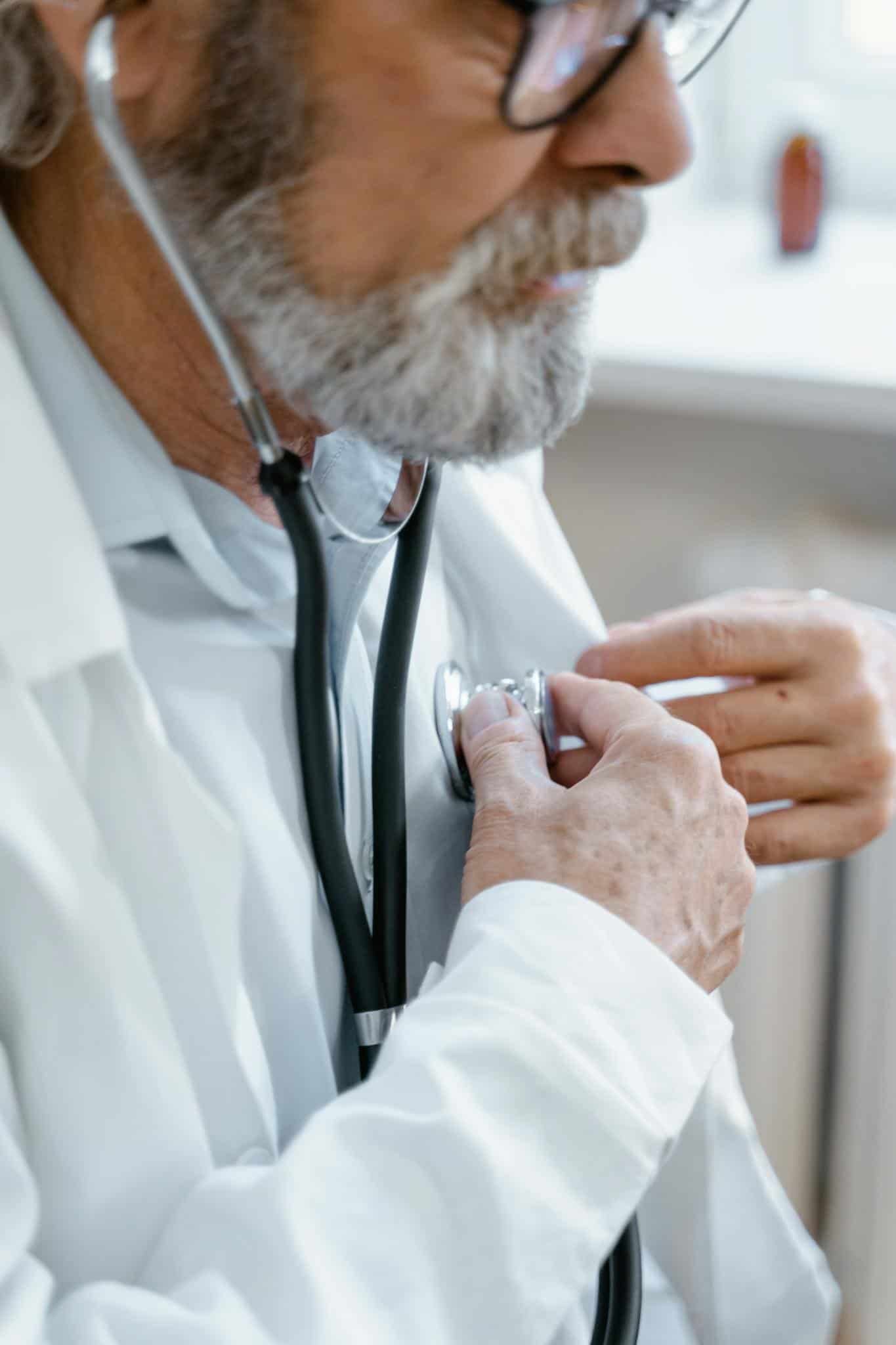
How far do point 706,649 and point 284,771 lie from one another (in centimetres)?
30

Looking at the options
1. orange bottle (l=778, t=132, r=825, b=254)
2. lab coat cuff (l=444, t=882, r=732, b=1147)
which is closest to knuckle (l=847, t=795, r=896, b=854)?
lab coat cuff (l=444, t=882, r=732, b=1147)

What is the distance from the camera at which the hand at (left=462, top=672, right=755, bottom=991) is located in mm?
735

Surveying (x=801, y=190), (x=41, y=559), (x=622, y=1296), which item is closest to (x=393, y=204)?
(x=41, y=559)

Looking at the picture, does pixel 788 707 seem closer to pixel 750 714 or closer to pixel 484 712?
pixel 750 714

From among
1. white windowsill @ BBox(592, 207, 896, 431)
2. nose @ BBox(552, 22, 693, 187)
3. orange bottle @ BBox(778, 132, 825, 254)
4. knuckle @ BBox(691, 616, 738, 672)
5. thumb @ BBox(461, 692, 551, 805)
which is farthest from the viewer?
orange bottle @ BBox(778, 132, 825, 254)

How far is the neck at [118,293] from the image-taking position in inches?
29.4

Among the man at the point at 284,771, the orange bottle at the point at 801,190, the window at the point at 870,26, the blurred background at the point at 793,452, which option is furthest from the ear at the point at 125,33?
the window at the point at 870,26

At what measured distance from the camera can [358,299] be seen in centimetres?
Answer: 71

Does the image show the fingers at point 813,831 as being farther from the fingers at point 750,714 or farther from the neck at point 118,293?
the neck at point 118,293

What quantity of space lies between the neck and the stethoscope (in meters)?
0.02

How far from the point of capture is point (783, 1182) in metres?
1.51

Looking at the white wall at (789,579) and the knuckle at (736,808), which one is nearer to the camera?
the knuckle at (736,808)

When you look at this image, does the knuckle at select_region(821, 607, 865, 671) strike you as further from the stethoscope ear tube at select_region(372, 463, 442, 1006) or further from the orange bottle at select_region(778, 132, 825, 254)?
the orange bottle at select_region(778, 132, 825, 254)

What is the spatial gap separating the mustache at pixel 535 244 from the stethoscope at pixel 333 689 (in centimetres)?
11
